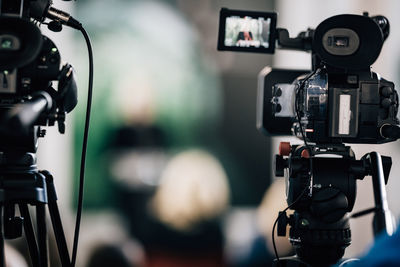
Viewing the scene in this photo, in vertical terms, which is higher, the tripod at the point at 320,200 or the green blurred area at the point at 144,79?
the green blurred area at the point at 144,79

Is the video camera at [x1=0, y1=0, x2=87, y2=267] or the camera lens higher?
the camera lens

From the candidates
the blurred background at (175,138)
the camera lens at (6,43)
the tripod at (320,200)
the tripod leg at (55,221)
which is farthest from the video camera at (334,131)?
the blurred background at (175,138)

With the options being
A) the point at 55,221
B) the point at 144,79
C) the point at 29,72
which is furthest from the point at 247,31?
the point at 144,79

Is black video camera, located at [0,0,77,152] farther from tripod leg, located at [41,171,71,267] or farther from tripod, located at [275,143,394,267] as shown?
tripod, located at [275,143,394,267]

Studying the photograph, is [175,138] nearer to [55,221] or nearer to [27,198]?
[55,221]

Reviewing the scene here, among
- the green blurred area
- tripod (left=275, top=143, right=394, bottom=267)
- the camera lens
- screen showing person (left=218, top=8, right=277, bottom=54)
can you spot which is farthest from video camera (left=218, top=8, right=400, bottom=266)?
the green blurred area

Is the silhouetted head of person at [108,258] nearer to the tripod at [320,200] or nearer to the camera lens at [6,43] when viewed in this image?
the tripod at [320,200]

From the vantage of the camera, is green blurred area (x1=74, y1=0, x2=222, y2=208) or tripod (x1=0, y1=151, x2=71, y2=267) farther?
green blurred area (x1=74, y1=0, x2=222, y2=208)

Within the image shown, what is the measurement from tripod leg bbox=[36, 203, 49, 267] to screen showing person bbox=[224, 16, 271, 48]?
0.75 meters

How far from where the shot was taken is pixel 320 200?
162 centimetres

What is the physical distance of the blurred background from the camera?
3.77 meters

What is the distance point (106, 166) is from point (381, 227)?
2.77 m

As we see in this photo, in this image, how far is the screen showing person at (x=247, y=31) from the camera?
185cm

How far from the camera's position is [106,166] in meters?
3.82
